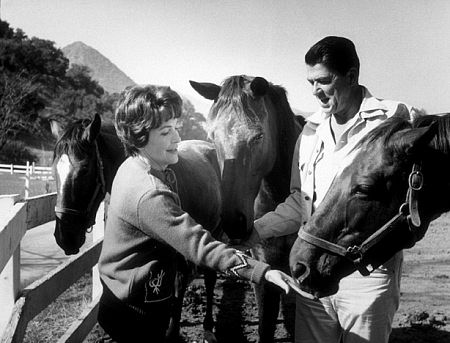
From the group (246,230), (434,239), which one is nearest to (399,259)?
(246,230)

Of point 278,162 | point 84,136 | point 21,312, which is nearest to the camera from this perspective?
point 21,312

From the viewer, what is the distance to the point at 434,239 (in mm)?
9391

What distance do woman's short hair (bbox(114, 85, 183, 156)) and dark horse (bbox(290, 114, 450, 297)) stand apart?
2.84ft

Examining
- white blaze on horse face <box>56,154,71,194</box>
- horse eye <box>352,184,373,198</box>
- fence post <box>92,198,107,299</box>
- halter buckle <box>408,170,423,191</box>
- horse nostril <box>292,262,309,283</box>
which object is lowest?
fence post <box>92,198,107,299</box>

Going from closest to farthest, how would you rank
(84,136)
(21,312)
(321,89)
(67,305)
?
(21,312), (321,89), (84,136), (67,305)

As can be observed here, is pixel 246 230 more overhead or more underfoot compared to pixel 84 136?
more underfoot

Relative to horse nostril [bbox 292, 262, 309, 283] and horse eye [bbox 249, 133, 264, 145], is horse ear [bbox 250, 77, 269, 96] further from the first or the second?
horse nostril [bbox 292, 262, 309, 283]

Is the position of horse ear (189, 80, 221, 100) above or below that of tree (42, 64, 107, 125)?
below

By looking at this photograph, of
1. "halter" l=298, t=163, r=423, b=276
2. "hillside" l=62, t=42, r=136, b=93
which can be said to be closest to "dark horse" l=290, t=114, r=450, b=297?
"halter" l=298, t=163, r=423, b=276

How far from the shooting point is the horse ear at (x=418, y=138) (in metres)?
1.83

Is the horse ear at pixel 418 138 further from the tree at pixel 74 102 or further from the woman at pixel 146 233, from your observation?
the tree at pixel 74 102

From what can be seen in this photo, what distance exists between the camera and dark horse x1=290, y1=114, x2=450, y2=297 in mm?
1940

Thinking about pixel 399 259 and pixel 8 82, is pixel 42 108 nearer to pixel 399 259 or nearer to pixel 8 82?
pixel 8 82

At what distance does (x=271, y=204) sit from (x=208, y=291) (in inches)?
77.1
